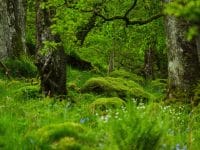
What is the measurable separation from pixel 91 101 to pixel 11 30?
7.75 meters

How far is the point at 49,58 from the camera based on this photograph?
11.9m

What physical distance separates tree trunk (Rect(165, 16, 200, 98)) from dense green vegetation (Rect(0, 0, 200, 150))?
0.35 feet

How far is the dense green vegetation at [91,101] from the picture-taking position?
4.64 meters

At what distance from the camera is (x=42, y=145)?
17.0 feet

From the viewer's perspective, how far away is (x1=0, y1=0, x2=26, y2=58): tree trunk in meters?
18.0

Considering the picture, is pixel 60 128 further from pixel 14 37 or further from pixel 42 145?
pixel 14 37

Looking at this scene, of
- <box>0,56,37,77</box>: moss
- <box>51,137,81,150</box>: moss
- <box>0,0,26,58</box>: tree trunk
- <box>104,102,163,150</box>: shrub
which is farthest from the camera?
<box>0,0,26,58</box>: tree trunk

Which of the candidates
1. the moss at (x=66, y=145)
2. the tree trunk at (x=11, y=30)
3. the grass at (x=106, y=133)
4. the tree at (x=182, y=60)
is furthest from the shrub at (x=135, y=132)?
the tree trunk at (x=11, y=30)

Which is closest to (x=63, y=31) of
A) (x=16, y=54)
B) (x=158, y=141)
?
(x=158, y=141)

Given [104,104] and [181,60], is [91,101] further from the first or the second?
[104,104]

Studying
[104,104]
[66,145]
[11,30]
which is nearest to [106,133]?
[66,145]

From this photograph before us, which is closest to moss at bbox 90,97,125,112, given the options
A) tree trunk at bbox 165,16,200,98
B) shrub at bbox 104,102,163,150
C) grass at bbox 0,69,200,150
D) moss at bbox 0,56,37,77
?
grass at bbox 0,69,200,150

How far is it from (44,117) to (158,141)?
274cm

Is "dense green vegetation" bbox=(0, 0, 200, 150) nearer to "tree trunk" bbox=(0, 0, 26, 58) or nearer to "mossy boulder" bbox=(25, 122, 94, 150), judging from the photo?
"mossy boulder" bbox=(25, 122, 94, 150)
